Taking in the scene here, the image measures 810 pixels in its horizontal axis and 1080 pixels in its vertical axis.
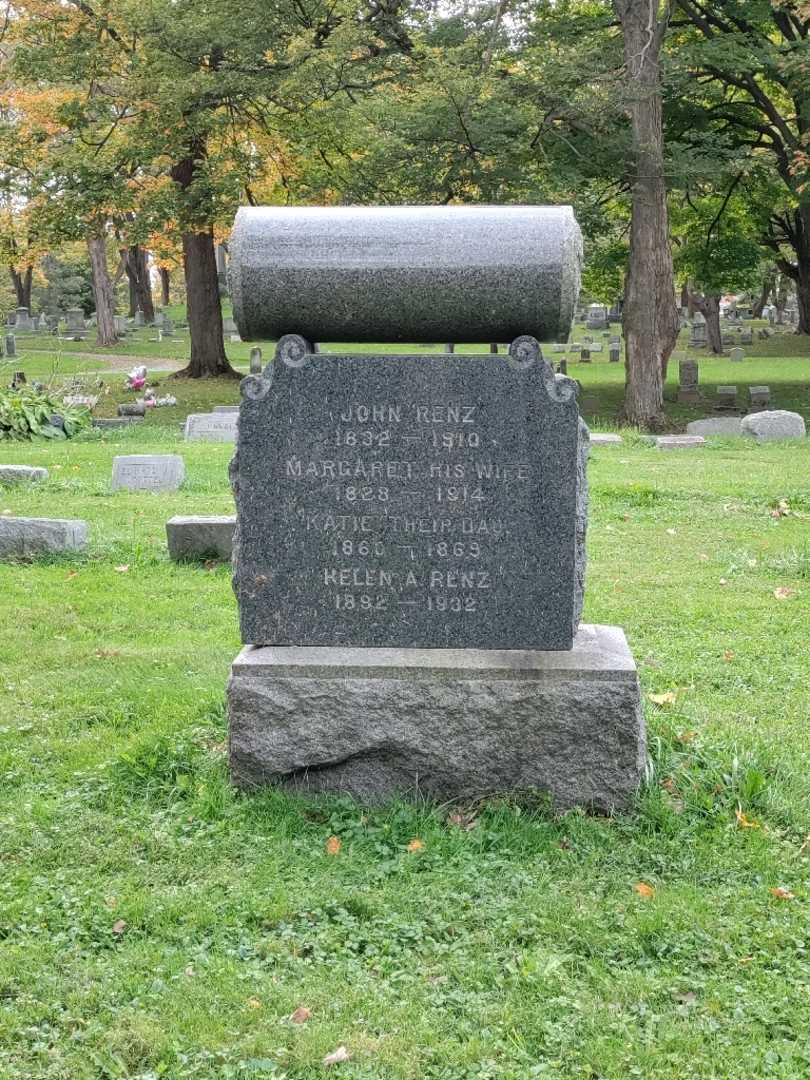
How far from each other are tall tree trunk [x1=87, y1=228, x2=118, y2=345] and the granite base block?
39073 millimetres

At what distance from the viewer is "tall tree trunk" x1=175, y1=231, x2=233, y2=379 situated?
28.3 metres

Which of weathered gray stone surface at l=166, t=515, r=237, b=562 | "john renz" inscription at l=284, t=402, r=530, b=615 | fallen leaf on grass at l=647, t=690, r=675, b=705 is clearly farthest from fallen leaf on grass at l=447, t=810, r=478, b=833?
weathered gray stone surface at l=166, t=515, r=237, b=562

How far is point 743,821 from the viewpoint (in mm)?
4676

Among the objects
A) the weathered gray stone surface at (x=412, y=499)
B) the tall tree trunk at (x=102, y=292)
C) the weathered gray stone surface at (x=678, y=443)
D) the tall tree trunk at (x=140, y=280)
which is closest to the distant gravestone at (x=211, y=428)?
the weathered gray stone surface at (x=678, y=443)

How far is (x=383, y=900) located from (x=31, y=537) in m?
6.12

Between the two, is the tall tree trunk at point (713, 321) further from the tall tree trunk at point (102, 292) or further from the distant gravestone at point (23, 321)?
the distant gravestone at point (23, 321)

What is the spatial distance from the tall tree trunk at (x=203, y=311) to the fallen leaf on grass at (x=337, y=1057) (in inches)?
1023

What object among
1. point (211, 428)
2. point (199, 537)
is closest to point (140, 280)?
point (211, 428)

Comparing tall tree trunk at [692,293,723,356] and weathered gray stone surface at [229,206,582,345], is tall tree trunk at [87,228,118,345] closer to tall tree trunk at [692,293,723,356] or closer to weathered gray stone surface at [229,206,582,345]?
tall tree trunk at [692,293,723,356]

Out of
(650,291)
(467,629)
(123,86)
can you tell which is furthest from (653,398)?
(467,629)

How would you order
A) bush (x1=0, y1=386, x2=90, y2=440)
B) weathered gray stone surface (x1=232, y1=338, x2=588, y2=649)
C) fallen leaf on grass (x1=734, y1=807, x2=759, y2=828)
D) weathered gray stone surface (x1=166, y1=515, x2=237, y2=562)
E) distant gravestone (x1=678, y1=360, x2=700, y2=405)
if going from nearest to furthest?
1. fallen leaf on grass (x1=734, y1=807, x2=759, y2=828)
2. weathered gray stone surface (x1=232, y1=338, x2=588, y2=649)
3. weathered gray stone surface (x1=166, y1=515, x2=237, y2=562)
4. bush (x1=0, y1=386, x2=90, y2=440)
5. distant gravestone (x1=678, y1=360, x2=700, y2=405)

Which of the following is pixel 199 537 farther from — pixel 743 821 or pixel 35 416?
pixel 35 416

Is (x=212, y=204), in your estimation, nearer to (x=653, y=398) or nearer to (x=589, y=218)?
(x=589, y=218)

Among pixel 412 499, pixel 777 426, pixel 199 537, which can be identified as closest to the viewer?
pixel 412 499
